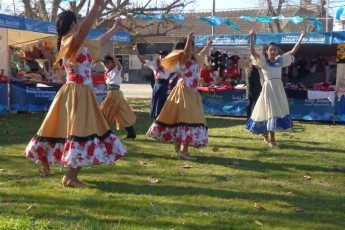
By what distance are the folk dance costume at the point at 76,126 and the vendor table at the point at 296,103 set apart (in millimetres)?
10210

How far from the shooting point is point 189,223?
4793mm

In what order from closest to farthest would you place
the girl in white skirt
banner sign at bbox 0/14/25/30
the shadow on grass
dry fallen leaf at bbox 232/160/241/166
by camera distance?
the shadow on grass, dry fallen leaf at bbox 232/160/241/166, the girl in white skirt, banner sign at bbox 0/14/25/30

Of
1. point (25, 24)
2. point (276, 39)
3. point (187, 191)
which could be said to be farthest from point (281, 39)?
point (187, 191)

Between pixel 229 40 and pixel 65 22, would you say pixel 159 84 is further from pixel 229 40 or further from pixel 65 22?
pixel 229 40

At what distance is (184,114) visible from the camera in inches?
321

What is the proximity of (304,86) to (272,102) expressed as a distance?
7332 mm

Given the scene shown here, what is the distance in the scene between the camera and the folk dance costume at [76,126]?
230 inches

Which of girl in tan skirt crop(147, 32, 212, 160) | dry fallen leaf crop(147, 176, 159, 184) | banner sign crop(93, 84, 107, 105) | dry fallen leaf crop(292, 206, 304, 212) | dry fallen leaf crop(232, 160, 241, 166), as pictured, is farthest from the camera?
banner sign crop(93, 84, 107, 105)

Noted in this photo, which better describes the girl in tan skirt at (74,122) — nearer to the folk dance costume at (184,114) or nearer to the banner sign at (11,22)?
the folk dance costume at (184,114)

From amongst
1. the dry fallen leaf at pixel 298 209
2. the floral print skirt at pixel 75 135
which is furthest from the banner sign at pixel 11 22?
the dry fallen leaf at pixel 298 209

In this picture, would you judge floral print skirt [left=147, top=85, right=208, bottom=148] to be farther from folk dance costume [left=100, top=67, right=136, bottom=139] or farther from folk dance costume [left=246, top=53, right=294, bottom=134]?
folk dance costume [left=100, top=67, right=136, bottom=139]

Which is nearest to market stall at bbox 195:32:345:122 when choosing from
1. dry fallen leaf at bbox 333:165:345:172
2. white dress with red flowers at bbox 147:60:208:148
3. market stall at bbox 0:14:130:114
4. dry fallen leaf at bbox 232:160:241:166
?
market stall at bbox 0:14:130:114

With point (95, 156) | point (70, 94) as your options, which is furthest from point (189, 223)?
point (70, 94)

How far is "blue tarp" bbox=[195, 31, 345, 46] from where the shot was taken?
14970 millimetres
